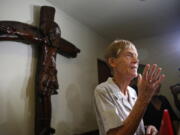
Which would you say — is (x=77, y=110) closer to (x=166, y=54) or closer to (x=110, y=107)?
(x=110, y=107)

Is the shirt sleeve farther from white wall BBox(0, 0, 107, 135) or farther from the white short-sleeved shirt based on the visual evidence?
white wall BBox(0, 0, 107, 135)

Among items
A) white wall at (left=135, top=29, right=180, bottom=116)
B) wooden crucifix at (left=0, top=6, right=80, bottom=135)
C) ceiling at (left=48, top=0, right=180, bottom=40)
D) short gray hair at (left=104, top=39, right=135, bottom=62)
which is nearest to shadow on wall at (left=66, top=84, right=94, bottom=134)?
wooden crucifix at (left=0, top=6, right=80, bottom=135)

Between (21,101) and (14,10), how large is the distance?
0.63 meters

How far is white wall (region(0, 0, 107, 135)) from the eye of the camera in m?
1.23

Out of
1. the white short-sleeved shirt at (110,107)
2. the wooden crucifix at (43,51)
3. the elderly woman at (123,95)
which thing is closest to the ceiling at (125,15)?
the wooden crucifix at (43,51)

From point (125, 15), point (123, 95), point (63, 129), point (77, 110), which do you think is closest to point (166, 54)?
point (125, 15)

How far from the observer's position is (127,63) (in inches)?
37.2

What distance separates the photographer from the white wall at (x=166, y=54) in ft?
7.92

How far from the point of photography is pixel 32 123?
1.34 m

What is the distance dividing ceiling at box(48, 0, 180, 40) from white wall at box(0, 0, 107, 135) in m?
0.11

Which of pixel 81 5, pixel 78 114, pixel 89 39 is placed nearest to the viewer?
pixel 81 5

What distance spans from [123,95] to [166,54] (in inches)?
70.0

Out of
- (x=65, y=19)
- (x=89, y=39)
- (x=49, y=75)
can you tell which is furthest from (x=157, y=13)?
(x=49, y=75)

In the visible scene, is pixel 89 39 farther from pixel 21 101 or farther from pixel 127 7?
pixel 21 101
